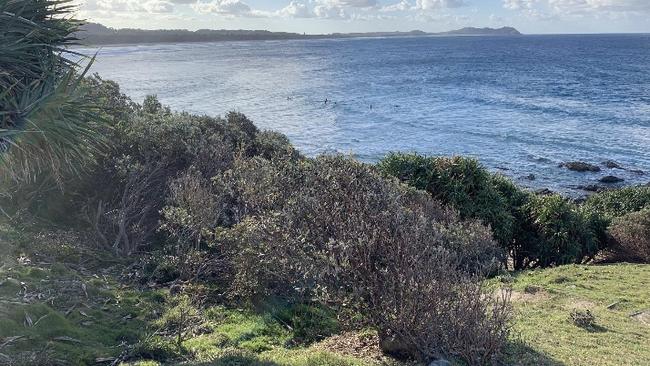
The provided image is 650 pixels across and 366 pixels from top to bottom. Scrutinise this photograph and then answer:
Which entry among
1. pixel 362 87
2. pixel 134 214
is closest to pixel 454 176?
pixel 134 214

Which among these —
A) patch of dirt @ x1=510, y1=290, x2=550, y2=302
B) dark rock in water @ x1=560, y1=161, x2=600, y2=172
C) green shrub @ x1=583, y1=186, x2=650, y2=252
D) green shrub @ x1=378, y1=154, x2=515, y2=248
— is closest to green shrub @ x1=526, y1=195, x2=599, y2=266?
green shrub @ x1=378, y1=154, x2=515, y2=248

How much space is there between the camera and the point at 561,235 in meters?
17.7

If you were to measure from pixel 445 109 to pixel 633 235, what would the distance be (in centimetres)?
3679

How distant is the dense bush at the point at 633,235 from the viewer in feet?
57.3

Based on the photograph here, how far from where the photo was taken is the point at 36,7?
7738mm

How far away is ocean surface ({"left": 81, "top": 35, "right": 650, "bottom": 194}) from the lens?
119 feet

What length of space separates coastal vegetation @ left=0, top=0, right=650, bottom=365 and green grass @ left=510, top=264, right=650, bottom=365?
46mm

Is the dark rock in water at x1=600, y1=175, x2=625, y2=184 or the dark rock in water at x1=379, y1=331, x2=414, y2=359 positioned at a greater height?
the dark rock in water at x1=379, y1=331, x2=414, y2=359

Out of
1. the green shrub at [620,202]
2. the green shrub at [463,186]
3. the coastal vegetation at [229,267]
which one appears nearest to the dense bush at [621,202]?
the green shrub at [620,202]

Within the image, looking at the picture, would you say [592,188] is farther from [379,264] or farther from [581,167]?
[379,264]

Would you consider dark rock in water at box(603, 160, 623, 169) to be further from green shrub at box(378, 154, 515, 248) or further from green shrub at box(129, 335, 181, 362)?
green shrub at box(129, 335, 181, 362)

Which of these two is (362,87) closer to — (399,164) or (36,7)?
(399,164)

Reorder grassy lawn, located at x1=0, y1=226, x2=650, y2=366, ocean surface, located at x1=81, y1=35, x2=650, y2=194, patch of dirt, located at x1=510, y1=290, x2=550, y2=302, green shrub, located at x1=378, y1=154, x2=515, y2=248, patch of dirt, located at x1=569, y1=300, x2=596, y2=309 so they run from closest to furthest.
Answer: grassy lawn, located at x1=0, y1=226, x2=650, y2=366 → patch of dirt, located at x1=569, y1=300, x2=596, y2=309 → patch of dirt, located at x1=510, y1=290, x2=550, y2=302 → green shrub, located at x1=378, y1=154, x2=515, y2=248 → ocean surface, located at x1=81, y1=35, x2=650, y2=194

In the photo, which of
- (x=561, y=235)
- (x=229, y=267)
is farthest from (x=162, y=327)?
(x=561, y=235)
